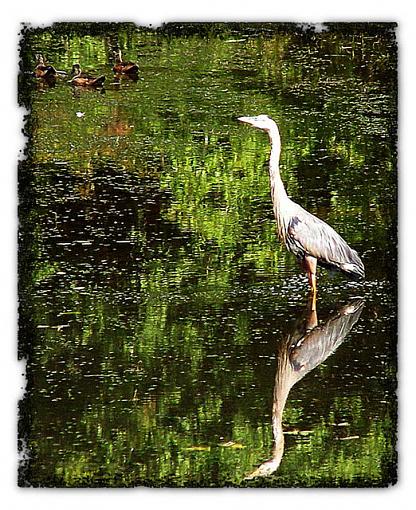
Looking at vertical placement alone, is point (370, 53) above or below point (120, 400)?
above

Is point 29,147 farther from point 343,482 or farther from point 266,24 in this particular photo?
point 343,482

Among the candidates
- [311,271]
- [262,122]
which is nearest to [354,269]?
[311,271]

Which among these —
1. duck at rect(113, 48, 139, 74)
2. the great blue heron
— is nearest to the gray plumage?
the great blue heron

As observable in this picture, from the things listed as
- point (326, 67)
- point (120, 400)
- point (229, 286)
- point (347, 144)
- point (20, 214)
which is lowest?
point (120, 400)

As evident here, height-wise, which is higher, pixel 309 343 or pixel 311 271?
pixel 311 271

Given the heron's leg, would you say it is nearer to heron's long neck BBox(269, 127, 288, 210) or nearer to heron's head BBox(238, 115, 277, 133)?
heron's long neck BBox(269, 127, 288, 210)

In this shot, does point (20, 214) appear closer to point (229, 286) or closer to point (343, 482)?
point (229, 286)

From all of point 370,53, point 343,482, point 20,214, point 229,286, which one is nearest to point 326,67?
point 370,53

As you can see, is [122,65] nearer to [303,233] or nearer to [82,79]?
[82,79]
